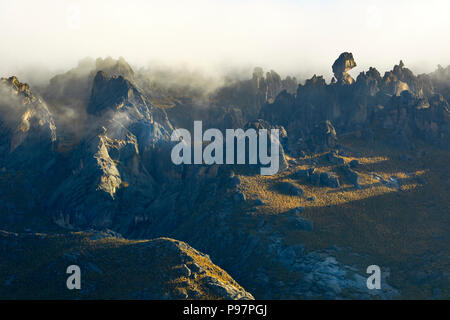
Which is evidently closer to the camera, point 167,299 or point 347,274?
point 167,299

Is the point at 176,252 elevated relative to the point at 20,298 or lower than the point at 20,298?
elevated

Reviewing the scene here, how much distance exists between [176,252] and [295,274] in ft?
123

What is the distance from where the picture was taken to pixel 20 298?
16150 centimetres

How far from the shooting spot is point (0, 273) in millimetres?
171375

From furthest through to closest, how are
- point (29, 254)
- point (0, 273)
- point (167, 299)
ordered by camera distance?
point (29, 254) < point (0, 273) < point (167, 299)

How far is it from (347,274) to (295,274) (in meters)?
14.4

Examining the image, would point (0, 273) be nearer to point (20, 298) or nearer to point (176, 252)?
point (20, 298)
